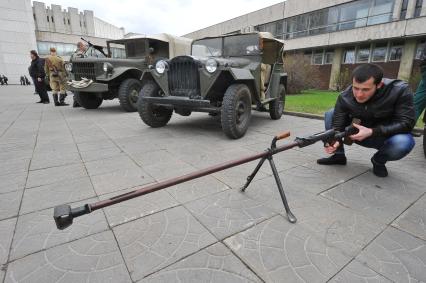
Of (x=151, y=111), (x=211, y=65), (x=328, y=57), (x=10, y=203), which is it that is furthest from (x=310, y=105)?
(x=328, y=57)

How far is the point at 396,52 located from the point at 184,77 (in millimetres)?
21191

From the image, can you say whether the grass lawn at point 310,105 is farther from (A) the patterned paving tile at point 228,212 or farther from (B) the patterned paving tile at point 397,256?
(A) the patterned paving tile at point 228,212

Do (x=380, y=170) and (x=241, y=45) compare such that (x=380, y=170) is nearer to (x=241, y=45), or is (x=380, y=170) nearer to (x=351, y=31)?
(x=241, y=45)

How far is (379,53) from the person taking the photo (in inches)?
771

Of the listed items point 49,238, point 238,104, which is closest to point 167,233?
point 49,238

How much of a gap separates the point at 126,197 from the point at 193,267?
1.99 feet

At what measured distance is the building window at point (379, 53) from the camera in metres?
19.3

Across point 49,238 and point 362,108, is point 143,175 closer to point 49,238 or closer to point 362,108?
point 49,238

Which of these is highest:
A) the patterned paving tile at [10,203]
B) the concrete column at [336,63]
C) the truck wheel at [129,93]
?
the concrete column at [336,63]

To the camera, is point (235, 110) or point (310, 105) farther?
point (310, 105)

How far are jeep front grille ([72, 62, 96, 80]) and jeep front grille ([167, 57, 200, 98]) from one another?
12.5ft

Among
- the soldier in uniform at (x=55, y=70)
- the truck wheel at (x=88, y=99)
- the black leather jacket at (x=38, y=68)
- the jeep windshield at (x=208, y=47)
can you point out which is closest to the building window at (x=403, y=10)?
the jeep windshield at (x=208, y=47)

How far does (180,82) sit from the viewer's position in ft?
14.5

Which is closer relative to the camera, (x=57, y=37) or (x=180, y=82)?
(x=180, y=82)
